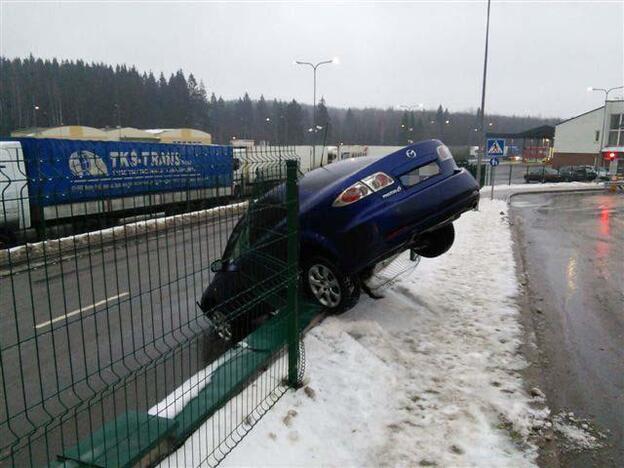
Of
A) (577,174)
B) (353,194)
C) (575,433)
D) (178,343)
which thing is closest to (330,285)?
(353,194)

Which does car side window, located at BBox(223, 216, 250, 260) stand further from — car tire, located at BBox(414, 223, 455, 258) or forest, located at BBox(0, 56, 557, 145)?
forest, located at BBox(0, 56, 557, 145)

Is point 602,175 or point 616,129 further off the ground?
point 616,129

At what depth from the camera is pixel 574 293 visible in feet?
26.5

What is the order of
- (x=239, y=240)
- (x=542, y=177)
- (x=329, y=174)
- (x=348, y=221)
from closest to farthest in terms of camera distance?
(x=239, y=240), (x=348, y=221), (x=329, y=174), (x=542, y=177)

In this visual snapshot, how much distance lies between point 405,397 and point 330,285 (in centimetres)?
181

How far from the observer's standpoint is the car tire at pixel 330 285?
18.5ft

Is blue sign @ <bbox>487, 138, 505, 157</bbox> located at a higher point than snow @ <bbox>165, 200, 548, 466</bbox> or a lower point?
higher

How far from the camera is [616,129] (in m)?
64.1

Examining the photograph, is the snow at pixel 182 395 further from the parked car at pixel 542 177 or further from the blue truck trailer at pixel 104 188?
the parked car at pixel 542 177

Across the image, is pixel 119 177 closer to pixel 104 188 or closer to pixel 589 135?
pixel 104 188

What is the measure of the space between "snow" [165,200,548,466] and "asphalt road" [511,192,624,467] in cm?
43

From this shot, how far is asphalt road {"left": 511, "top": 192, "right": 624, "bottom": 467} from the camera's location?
14.2ft

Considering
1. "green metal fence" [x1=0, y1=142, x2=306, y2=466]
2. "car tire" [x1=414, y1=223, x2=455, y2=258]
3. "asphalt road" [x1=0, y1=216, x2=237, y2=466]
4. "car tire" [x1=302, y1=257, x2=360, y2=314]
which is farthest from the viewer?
"car tire" [x1=414, y1=223, x2=455, y2=258]

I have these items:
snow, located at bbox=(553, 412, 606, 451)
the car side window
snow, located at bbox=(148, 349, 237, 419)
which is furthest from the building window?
snow, located at bbox=(148, 349, 237, 419)
